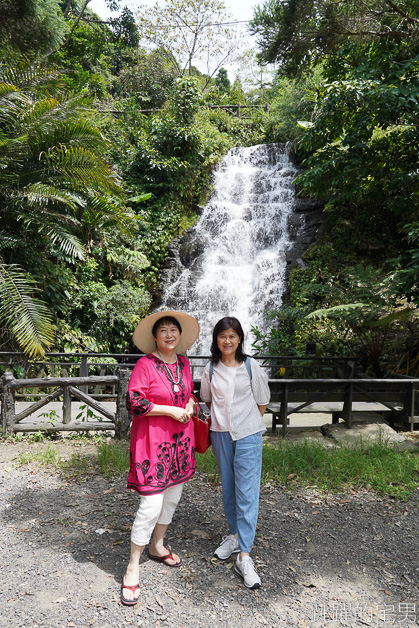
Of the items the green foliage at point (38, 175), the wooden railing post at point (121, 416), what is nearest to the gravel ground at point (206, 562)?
the wooden railing post at point (121, 416)

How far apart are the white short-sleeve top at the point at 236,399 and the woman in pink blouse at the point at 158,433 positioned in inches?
7.6

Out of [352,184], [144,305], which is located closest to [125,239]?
[144,305]

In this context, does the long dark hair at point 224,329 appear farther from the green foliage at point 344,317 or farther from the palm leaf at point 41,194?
the palm leaf at point 41,194

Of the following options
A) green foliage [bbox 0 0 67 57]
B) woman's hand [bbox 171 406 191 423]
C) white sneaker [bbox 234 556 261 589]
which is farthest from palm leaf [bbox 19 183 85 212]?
white sneaker [bbox 234 556 261 589]

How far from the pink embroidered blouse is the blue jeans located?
0.91 feet

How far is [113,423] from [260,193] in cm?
1304

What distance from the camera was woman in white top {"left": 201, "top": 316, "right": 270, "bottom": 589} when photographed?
9.95 feet

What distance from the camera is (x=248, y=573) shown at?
3.03 metres

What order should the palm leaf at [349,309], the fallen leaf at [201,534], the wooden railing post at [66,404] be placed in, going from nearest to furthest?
the fallen leaf at [201,534]
the wooden railing post at [66,404]
the palm leaf at [349,309]

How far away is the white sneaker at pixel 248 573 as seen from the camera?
2994 mm

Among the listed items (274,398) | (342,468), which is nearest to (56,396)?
(274,398)

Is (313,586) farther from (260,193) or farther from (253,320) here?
(260,193)

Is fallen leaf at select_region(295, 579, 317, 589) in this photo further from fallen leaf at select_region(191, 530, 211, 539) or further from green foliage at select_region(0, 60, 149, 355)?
green foliage at select_region(0, 60, 149, 355)

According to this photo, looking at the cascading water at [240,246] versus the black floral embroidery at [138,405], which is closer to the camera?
the black floral embroidery at [138,405]
